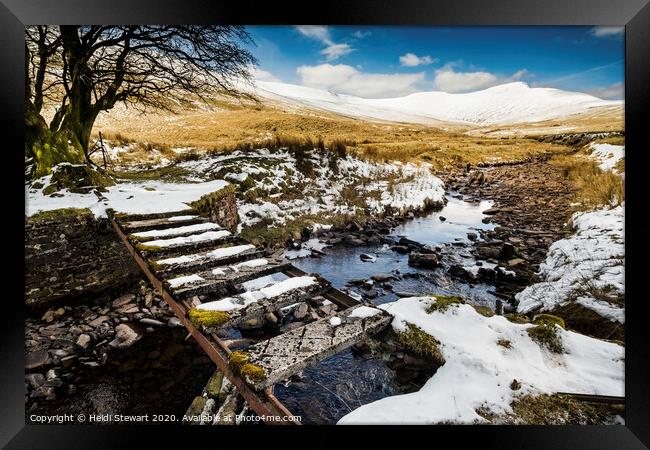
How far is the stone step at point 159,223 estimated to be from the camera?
10.7ft

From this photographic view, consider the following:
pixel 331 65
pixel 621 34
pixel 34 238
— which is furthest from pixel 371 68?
pixel 34 238

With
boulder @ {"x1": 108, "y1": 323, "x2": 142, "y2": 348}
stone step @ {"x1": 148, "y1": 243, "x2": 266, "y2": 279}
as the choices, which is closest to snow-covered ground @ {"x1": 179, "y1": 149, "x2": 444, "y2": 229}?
stone step @ {"x1": 148, "y1": 243, "x2": 266, "y2": 279}

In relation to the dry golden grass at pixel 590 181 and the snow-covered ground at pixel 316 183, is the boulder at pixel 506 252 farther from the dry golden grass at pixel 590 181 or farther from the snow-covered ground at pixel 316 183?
the snow-covered ground at pixel 316 183

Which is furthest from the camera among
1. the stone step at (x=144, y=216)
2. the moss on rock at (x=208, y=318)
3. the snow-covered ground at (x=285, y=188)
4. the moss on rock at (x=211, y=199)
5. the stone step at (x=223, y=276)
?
the moss on rock at (x=211, y=199)

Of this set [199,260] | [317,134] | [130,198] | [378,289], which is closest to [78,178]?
[130,198]

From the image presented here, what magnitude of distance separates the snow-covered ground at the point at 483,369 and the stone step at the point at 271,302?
0.58m

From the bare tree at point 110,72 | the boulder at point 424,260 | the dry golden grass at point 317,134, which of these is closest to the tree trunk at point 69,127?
the bare tree at point 110,72

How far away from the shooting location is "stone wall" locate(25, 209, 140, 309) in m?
3.13

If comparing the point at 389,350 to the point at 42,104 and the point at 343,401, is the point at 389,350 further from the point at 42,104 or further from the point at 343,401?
the point at 42,104

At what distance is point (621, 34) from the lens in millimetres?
2840

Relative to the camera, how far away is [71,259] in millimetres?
3420

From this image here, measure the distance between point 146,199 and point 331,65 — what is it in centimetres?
246

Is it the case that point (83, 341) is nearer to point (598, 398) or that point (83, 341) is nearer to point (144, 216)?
point (144, 216)
